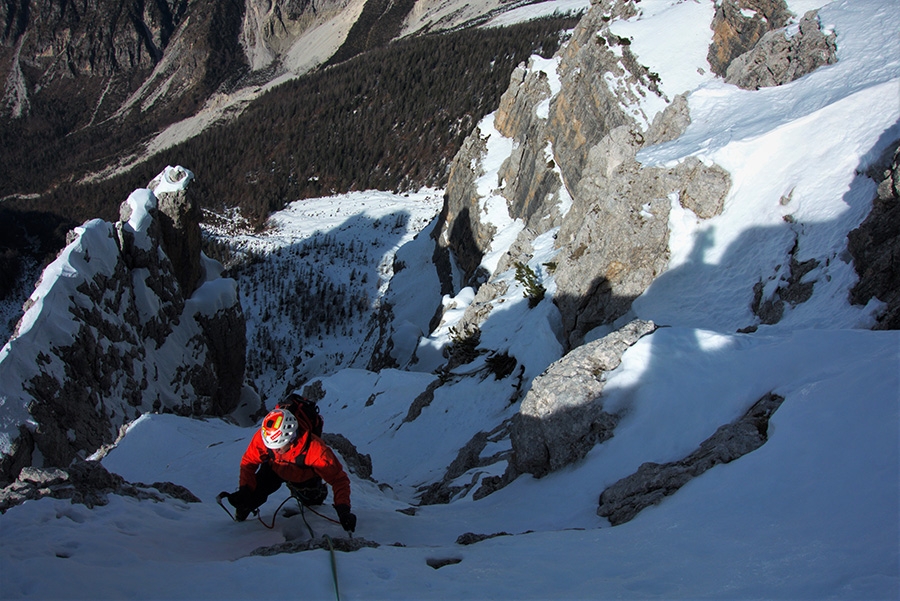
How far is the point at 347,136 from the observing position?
345 feet

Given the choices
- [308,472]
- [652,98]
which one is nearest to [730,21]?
[652,98]

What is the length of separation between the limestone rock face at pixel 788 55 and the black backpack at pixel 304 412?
17297 millimetres

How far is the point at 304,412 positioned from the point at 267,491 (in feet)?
4.04

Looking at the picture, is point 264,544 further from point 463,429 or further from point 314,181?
point 314,181

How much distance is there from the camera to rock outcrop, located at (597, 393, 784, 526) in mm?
5586

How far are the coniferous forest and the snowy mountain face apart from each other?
2514 inches

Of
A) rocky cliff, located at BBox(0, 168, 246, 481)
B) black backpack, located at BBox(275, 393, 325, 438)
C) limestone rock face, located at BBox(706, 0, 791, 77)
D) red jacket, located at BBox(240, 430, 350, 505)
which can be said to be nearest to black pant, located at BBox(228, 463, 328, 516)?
red jacket, located at BBox(240, 430, 350, 505)

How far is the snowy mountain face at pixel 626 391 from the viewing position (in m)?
4.16

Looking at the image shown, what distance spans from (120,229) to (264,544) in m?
24.7

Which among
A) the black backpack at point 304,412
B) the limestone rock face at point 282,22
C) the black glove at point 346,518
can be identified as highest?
the limestone rock face at point 282,22

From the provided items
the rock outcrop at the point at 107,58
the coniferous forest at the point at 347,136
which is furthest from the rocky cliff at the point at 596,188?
the rock outcrop at the point at 107,58

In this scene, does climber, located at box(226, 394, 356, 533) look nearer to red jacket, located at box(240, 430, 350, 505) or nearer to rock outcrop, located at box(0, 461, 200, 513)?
red jacket, located at box(240, 430, 350, 505)

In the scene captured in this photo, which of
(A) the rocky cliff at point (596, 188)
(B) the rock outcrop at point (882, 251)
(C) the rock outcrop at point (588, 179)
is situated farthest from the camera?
(C) the rock outcrop at point (588, 179)

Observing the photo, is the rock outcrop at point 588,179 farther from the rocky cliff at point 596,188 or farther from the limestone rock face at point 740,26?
the limestone rock face at point 740,26
